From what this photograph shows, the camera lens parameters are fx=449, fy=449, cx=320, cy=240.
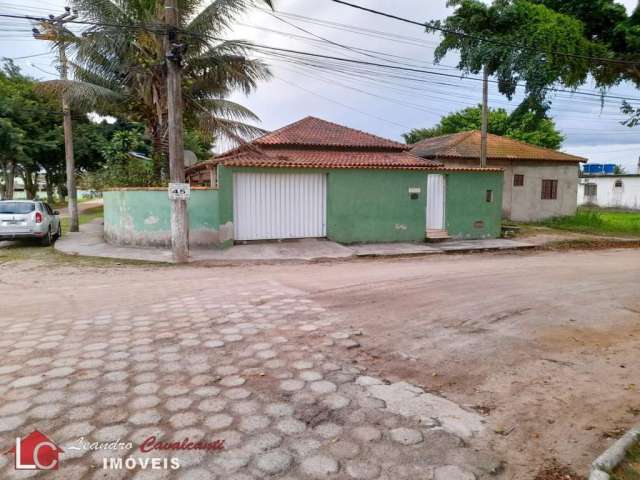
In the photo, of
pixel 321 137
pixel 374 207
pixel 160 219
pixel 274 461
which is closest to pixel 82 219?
pixel 160 219

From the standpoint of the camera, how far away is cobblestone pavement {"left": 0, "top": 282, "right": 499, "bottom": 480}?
282 cm

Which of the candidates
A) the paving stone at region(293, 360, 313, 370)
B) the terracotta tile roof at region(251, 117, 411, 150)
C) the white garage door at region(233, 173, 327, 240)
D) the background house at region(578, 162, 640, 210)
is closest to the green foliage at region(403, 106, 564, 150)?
the background house at region(578, 162, 640, 210)

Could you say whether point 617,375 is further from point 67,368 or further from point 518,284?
point 67,368

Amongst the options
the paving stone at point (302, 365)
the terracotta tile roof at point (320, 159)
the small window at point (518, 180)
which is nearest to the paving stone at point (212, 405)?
the paving stone at point (302, 365)

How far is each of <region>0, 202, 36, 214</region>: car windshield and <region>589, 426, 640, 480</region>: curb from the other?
15.3 meters

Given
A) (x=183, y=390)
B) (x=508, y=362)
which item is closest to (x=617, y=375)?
(x=508, y=362)

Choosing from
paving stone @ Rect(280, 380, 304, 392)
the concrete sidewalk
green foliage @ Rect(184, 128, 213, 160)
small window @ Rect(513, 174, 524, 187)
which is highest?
green foliage @ Rect(184, 128, 213, 160)

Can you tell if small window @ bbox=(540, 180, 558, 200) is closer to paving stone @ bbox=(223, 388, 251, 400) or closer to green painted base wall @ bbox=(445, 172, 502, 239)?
green painted base wall @ bbox=(445, 172, 502, 239)

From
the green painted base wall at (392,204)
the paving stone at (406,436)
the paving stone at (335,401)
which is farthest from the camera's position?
the green painted base wall at (392,204)

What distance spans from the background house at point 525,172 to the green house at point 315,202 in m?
6.62

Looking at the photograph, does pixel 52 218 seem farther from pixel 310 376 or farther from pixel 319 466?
pixel 319 466

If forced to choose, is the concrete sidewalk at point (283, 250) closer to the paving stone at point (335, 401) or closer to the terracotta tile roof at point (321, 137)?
the terracotta tile roof at point (321, 137)

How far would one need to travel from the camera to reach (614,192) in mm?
36125

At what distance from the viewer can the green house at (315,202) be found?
42.7ft
